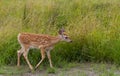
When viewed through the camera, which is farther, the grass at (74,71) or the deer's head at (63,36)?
the deer's head at (63,36)

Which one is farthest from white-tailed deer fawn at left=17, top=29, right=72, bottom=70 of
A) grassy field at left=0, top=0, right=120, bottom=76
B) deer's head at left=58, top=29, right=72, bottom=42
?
grassy field at left=0, top=0, right=120, bottom=76

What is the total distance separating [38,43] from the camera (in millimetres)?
9164

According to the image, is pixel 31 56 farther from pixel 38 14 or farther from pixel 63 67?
pixel 38 14

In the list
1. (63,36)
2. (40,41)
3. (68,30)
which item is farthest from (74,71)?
(68,30)

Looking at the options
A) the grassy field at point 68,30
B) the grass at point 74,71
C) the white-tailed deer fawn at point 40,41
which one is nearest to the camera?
the grass at point 74,71

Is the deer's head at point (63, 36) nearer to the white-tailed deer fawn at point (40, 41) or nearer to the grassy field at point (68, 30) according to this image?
A: the white-tailed deer fawn at point (40, 41)

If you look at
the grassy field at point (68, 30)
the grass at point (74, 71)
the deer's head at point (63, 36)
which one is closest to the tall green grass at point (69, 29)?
the grassy field at point (68, 30)

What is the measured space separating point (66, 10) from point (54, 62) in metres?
3.00

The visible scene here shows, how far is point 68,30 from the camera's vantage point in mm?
10203

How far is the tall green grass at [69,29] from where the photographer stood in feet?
31.5

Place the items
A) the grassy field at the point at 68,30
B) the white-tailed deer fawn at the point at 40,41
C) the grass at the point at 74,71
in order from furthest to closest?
the grassy field at the point at 68,30, the white-tailed deer fawn at the point at 40,41, the grass at the point at 74,71

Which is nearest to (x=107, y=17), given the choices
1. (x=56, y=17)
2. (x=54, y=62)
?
(x=56, y=17)

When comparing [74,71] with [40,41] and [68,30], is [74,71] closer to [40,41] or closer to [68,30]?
[40,41]

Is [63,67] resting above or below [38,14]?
below
